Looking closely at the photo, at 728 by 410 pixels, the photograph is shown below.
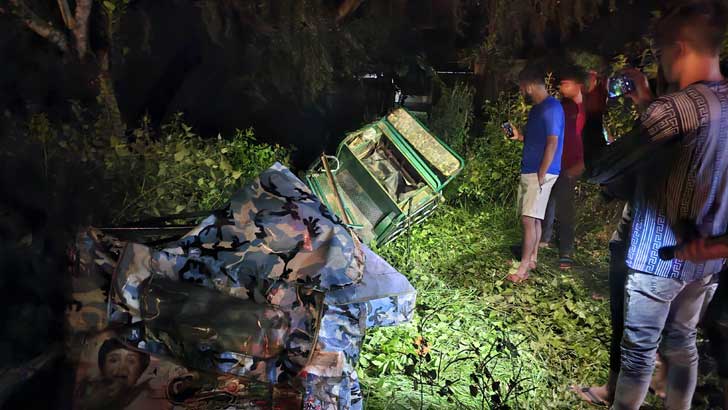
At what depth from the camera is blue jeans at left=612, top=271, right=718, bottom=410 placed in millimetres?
1569

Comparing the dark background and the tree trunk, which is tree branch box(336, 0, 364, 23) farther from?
the tree trunk

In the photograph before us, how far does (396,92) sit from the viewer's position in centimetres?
359

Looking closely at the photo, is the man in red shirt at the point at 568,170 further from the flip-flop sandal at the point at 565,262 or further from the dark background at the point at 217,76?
the dark background at the point at 217,76

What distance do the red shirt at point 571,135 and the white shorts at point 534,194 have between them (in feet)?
0.45

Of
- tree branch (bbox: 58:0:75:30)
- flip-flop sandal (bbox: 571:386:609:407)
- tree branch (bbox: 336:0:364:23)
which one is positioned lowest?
flip-flop sandal (bbox: 571:386:609:407)

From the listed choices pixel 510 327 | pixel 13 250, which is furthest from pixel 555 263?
pixel 13 250

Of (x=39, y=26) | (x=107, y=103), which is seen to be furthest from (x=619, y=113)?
(x=39, y=26)

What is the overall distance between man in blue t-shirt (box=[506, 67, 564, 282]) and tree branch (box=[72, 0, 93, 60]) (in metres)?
2.52

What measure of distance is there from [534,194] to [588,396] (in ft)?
4.22

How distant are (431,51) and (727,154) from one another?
2179mm

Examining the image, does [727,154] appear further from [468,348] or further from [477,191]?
[477,191]

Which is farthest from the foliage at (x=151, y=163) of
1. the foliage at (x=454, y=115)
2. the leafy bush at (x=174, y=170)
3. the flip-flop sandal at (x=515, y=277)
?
the flip-flop sandal at (x=515, y=277)

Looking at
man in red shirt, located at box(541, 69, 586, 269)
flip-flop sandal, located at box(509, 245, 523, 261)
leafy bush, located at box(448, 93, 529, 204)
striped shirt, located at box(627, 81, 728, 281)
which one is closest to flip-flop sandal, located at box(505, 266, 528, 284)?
flip-flop sandal, located at box(509, 245, 523, 261)

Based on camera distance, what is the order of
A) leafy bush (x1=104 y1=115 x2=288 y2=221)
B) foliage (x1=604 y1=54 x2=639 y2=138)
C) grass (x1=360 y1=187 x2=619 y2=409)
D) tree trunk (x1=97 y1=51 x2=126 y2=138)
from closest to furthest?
1. foliage (x1=604 y1=54 x2=639 y2=138)
2. grass (x1=360 y1=187 x2=619 y2=409)
3. leafy bush (x1=104 y1=115 x2=288 y2=221)
4. tree trunk (x1=97 y1=51 x2=126 y2=138)
